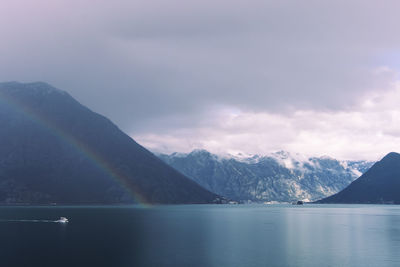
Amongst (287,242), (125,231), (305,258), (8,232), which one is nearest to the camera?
(305,258)

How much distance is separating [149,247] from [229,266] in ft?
139

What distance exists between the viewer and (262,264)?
111m

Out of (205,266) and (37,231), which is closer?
(205,266)

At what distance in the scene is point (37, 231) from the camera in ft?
610

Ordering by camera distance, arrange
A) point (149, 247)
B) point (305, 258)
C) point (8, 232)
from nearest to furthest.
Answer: point (305, 258)
point (149, 247)
point (8, 232)

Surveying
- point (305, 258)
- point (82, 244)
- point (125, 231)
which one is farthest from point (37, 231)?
point (305, 258)

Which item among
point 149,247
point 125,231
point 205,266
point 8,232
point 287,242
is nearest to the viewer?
point 205,266

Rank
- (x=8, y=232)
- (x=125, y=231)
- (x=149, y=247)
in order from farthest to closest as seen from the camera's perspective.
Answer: (x=125, y=231) < (x=8, y=232) < (x=149, y=247)

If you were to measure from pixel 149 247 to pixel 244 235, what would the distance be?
59.3 metres

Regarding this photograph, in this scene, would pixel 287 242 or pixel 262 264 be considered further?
pixel 287 242

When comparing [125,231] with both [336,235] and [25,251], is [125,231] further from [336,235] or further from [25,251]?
[336,235]

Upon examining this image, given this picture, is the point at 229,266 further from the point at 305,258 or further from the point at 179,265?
the point at 305,258

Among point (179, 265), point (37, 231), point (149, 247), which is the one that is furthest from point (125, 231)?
point (179, 265)

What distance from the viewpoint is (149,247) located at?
5591 inches
